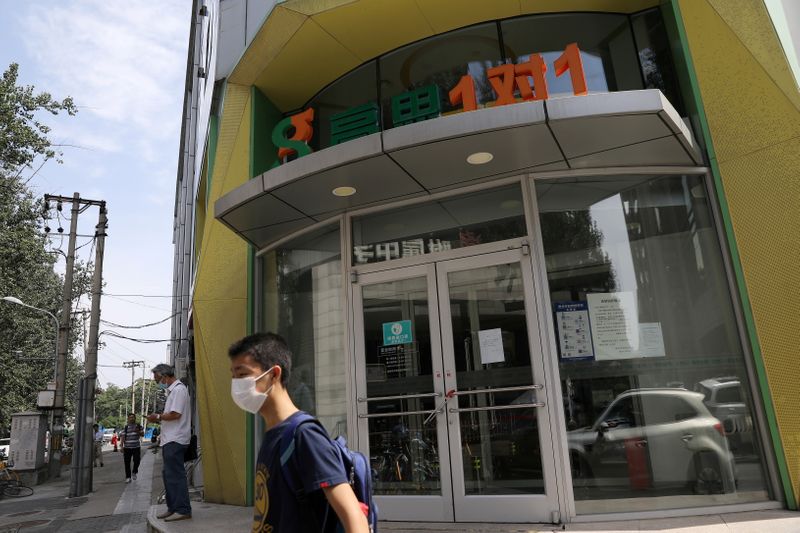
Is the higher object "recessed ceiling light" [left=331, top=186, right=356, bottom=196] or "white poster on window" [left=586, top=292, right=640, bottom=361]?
"recessed ceiling light" [left=331, top=186, right=356, bottom=196]

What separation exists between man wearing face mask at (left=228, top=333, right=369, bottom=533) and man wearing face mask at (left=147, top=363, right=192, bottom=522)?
15.7 ft

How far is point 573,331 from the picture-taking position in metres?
5.70

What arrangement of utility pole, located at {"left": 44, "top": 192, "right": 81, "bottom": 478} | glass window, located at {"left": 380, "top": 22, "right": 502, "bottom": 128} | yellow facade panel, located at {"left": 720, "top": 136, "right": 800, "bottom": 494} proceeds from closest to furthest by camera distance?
yellow facade panel, located at {"left": 720, "top": 136, "right": 800, "bottom": 494}
glass window, located at {"left": 380, "top": 22, "right": 502, "bottom": 128}
utility pole, located at {"left": 44, "top": 192, "right": 81, "bottom": 478}

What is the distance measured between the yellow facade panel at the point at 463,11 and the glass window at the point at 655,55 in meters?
1.51

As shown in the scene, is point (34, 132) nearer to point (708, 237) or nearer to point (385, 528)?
point (385, 528)

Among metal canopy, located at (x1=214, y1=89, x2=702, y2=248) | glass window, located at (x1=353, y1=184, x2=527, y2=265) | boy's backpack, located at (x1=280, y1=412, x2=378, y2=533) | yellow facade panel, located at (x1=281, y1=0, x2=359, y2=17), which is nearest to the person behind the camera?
boy's backpack, located at (x1=280, y1=412, x2=378, y2=533)

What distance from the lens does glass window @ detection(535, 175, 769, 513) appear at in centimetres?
530

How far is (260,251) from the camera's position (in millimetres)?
8172

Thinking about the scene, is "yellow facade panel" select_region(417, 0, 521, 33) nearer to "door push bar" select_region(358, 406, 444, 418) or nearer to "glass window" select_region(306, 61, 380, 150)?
"glass window" select_region(306, 61, 380, 150)

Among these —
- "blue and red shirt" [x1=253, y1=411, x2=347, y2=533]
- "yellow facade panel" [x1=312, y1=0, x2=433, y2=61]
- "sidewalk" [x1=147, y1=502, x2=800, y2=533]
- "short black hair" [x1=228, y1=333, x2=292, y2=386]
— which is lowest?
"sidewalk" [x1=147, y1=502, x2=800, y2=533]

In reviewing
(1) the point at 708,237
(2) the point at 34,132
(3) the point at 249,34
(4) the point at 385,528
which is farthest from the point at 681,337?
(2) the point at 34,132

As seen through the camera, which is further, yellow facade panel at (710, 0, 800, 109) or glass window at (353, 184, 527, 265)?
glass window at (353, 184, 527, 265)

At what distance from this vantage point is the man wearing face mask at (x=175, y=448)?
632cm

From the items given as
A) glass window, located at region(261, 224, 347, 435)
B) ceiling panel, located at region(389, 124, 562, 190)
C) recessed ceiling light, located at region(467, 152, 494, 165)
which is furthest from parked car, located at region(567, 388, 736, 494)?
glass window, located at region(261, 224, 347, 435)
